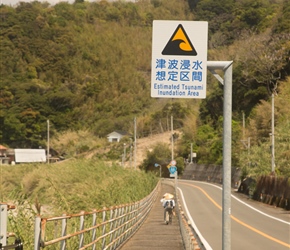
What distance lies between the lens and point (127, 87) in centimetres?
19962

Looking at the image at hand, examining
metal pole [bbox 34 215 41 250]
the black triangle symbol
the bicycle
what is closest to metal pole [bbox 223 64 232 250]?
the black triangle symbol

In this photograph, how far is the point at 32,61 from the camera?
170250 millimetres

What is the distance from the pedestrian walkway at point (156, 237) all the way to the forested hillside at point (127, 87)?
1912 cm

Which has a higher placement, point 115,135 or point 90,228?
point 115,135

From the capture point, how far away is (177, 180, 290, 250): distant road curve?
85.5 ft

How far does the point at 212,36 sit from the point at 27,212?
176312mm

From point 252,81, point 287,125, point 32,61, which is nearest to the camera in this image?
point 287,125

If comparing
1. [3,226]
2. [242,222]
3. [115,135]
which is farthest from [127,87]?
[3,226]

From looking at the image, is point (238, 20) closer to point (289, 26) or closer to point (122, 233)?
point (289, 26)

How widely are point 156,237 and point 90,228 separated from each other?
40.0 feet

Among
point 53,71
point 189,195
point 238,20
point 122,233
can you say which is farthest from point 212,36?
point 122,233

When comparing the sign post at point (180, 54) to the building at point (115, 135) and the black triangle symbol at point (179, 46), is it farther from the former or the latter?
the building at point (115, 135)

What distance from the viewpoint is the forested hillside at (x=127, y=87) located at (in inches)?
3420

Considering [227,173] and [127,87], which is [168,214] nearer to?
[227,173]
